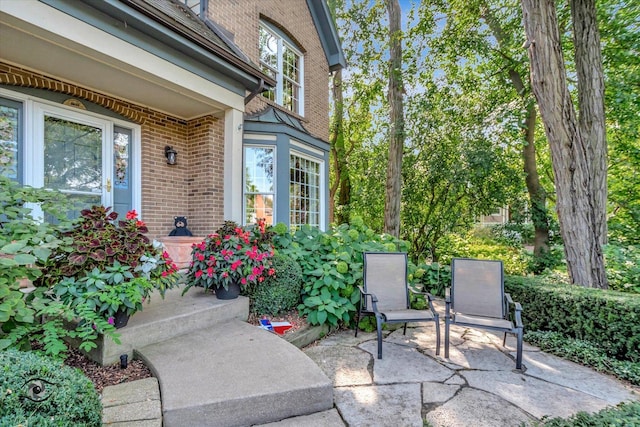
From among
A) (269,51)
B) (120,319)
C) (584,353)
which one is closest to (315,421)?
(120,319)

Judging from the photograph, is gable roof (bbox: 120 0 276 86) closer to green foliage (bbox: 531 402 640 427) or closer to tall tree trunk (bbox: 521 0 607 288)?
tall tree trunk (bbox: 521 0 607 288)

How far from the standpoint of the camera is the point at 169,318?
2.90 meters

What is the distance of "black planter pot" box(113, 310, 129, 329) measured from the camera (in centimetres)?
256

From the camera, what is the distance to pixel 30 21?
2.86 m

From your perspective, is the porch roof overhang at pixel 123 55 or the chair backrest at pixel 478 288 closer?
the porch roof overhang at pixel 123 55

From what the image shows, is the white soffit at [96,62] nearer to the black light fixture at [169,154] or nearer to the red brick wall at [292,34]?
the black light fixture at [169,154]

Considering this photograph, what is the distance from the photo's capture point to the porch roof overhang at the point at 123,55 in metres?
3.04

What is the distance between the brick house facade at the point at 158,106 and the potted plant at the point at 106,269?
823mm

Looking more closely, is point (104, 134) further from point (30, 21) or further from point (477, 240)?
point (477, 240)

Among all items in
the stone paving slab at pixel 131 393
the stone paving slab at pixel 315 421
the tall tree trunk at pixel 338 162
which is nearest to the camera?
the stone paving slab at pixel 131 393

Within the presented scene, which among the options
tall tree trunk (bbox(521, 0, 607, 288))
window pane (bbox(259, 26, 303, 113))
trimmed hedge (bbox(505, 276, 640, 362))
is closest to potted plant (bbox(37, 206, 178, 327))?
trimmed hedge (bbox(505, 276, 640, 362))

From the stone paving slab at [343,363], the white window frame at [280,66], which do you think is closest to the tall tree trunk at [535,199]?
the white window frame at [280,66]

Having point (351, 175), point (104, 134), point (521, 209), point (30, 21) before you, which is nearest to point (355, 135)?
point (351, 175)

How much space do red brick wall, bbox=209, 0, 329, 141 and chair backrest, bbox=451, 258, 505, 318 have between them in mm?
4827
